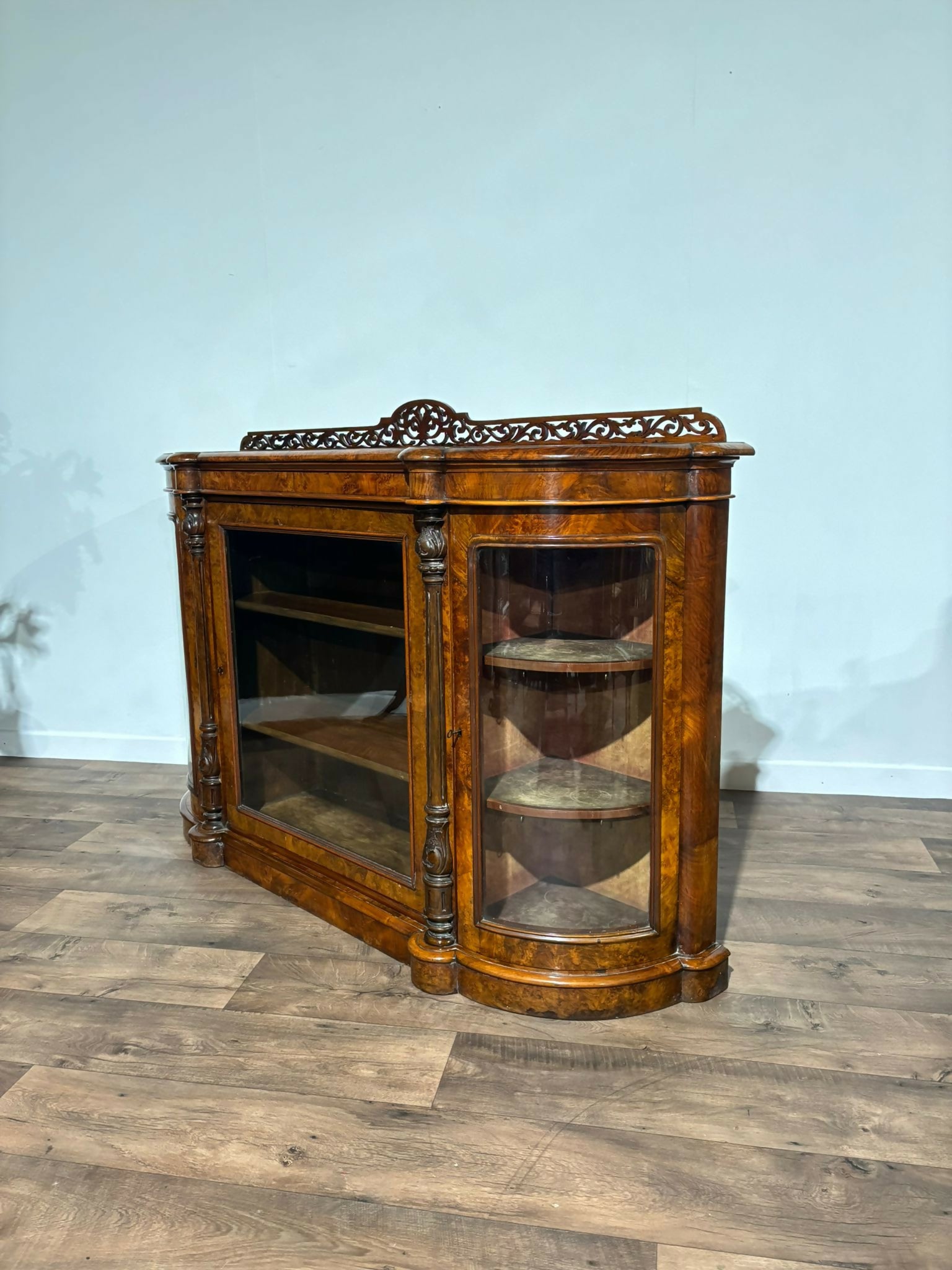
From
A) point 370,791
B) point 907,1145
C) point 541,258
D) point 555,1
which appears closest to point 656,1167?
point 907,1145

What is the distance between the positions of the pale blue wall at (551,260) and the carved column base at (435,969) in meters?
1.62

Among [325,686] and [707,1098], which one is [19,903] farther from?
[707,1098]

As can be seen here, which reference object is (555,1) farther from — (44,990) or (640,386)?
(44,990)

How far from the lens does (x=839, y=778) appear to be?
3.38 metres

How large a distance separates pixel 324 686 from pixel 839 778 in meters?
1.86

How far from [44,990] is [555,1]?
3112 millimetres

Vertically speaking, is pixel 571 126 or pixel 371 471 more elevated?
pixel 571 126

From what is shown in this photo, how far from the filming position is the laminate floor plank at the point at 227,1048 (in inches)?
73.7

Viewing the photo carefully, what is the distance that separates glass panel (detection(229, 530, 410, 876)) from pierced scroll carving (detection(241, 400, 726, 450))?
24 centimetres

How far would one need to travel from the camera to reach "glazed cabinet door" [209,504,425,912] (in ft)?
7.34

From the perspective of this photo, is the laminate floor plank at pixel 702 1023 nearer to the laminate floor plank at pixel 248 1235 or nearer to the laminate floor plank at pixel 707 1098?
the laminate floor plank at pixel 707 1098

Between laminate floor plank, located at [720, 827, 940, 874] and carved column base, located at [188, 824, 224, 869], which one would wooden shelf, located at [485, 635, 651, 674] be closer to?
laminate floor plank, located at [720, 827, 940, 874]

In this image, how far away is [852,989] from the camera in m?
2.16

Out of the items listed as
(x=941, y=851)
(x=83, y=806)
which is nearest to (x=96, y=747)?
(x=83, y=806)
